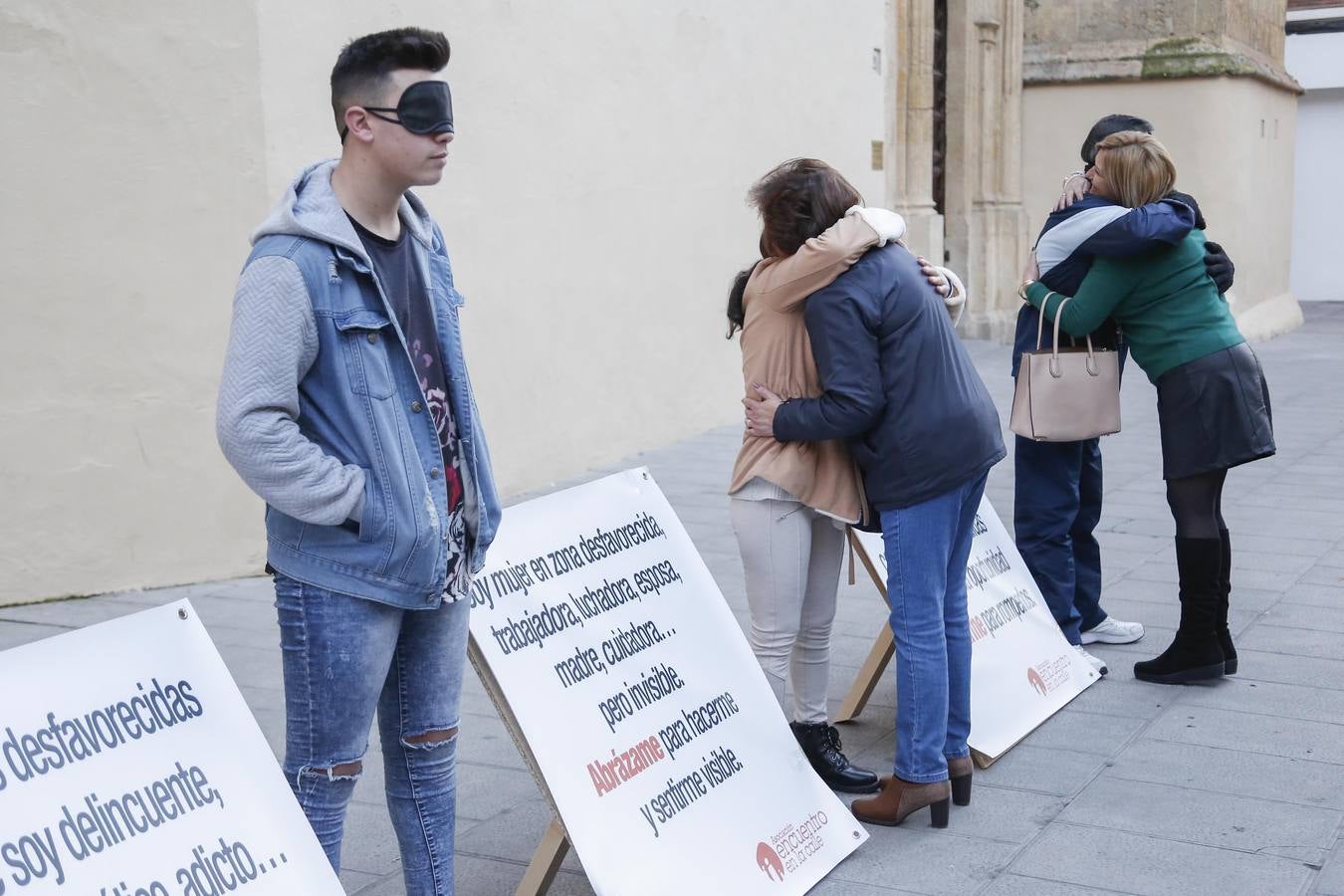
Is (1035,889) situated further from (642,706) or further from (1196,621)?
(1196,621)

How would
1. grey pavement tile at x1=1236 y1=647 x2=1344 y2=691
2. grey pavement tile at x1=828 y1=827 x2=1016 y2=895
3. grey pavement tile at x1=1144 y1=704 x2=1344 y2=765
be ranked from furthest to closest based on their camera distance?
grey pavement tile at x1=1236 y1=647 x2=1344 y2=691
grey pavement tile at x1=1144 y1=704 x2=1344 y2=765
grey pavement tile at x1=828 y1=827 x2=1016 y2=895

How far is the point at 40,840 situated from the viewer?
7.35ft

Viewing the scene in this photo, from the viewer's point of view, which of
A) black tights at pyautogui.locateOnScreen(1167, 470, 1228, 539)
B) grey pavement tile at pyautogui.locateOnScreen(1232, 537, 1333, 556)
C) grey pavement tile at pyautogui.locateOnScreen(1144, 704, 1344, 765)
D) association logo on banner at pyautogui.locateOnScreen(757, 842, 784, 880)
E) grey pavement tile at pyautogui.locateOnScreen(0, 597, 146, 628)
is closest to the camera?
association logo on banner at pyautogui.locateOnScreen(757, 842, 784, 880)

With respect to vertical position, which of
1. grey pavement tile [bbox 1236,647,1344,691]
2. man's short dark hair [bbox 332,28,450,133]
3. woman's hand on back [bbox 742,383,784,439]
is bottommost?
grey pavement tile [bbox 1236,647,1344,691]

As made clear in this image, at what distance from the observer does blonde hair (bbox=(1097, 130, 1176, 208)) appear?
4914 mm

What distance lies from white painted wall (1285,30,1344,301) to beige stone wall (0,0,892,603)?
1851cm

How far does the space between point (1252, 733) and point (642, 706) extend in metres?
2.16

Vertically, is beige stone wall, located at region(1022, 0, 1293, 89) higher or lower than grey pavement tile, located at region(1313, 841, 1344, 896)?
higher

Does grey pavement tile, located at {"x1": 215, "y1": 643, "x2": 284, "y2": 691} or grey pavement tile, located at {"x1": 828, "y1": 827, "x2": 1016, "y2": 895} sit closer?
grey pavement tile, located at {"x1": 828, "y1": 827, "x2": 1016, "y2": 895}

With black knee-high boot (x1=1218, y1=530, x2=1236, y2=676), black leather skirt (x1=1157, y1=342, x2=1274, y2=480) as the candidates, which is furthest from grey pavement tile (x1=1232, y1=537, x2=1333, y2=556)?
black leather skirt (x1=1157, y1=342, x2=1274, y2=480)

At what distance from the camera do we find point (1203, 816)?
4.01m

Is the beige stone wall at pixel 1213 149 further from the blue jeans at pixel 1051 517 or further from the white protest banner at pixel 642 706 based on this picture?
the white protest banner at pixel 642 706

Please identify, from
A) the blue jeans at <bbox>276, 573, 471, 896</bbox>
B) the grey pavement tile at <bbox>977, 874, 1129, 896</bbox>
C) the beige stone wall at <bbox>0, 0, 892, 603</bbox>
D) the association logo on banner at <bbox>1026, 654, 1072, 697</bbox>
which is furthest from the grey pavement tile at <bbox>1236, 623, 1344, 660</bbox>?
the beige stone wall at <bbox>0, 0, 892, 603</bbox>

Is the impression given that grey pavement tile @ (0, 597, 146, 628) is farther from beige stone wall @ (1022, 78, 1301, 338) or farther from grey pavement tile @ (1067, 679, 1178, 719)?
beige stone wall @ (1022, 78, 1301, 338)
